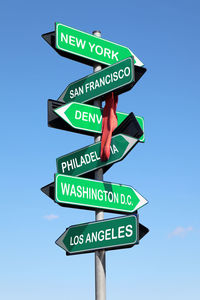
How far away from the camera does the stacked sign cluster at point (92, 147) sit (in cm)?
855

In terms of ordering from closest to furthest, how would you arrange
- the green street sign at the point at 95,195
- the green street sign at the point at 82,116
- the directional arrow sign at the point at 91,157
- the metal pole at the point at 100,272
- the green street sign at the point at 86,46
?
the green street sign at the point at 95,195 → the metal pole at the point at 100,272 → the directional arrow sign at the point at 91,157 → the green street sign at the point at 82,116 → the green street sign at the point at 86,46

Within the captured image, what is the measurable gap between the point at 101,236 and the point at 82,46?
3.60 metres

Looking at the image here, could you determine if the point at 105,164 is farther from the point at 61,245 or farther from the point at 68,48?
the point at 68,48

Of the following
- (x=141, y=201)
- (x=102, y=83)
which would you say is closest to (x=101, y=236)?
(x=141, y=201)

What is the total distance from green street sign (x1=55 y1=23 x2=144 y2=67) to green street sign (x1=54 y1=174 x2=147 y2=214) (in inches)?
98.1

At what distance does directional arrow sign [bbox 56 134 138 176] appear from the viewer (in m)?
8.75

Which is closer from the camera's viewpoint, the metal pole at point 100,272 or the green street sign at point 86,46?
the metal pole at point 100,272

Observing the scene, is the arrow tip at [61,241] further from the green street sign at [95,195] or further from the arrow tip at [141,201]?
the arrow tip at [141,201]

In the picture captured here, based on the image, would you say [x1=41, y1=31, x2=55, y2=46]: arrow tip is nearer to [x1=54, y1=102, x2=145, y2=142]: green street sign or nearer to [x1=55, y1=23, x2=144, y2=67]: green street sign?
[x1=55, y1=23, x2=144, y2=67]: green street sign

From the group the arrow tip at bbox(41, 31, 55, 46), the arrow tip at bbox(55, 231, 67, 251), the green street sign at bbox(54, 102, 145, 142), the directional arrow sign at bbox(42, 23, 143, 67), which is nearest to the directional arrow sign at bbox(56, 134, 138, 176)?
the green street sign at bbox(54, 102, 145, 142)

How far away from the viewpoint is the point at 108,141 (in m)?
9.02

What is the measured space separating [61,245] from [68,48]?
356 centimetres

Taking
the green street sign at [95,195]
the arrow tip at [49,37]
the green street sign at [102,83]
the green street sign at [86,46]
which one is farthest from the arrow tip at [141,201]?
the arrow tip at [49,37]

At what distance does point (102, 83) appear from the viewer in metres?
9.52
